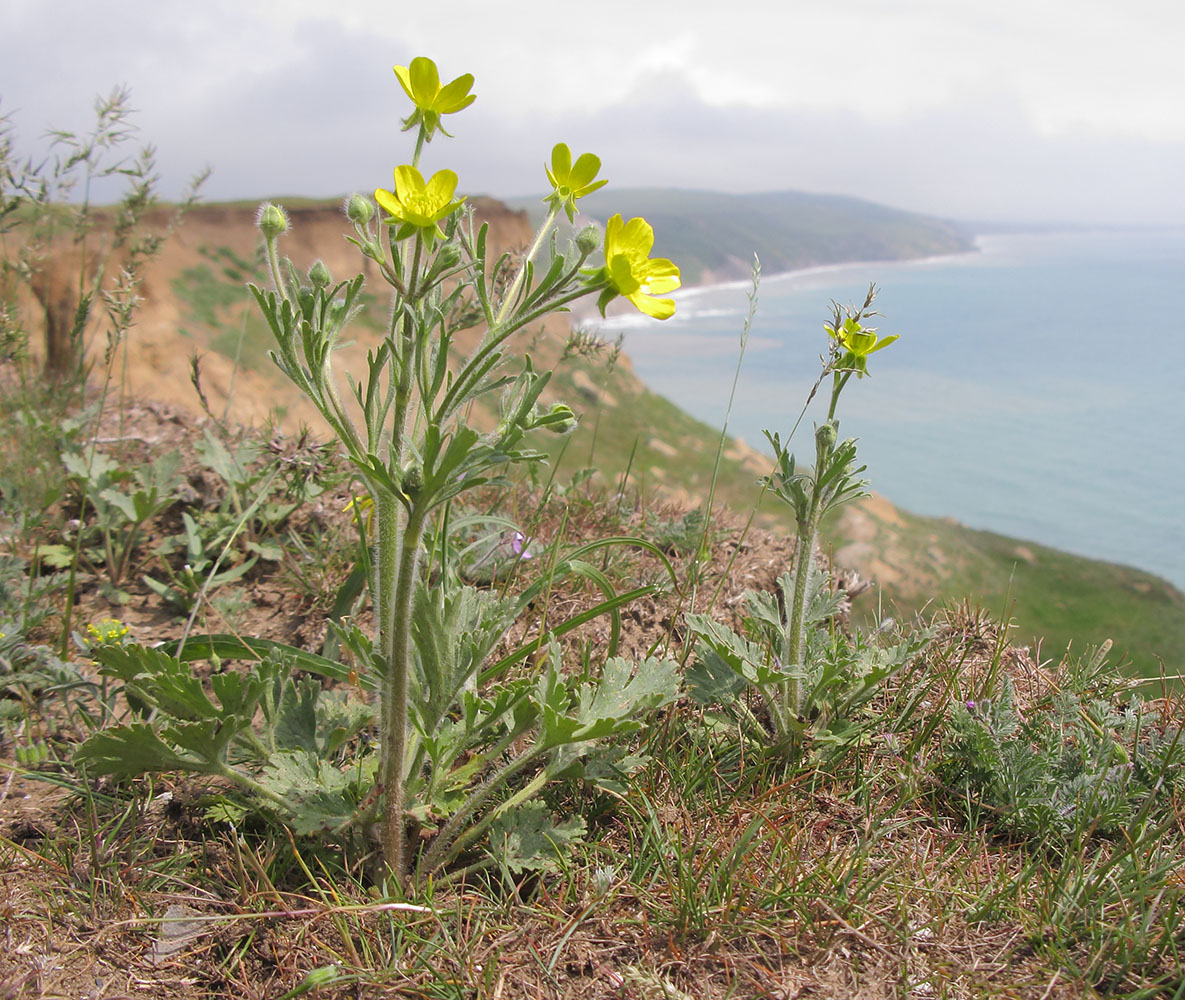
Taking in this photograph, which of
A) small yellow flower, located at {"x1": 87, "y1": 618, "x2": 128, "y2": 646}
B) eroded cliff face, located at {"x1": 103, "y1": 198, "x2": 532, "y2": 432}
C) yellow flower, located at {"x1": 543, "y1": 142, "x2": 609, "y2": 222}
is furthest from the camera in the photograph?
eroded cliff face, located at {"x1": 103, "y1": 198, "x2": 532, "y2": 432}

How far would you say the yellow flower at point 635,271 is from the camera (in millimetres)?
1456

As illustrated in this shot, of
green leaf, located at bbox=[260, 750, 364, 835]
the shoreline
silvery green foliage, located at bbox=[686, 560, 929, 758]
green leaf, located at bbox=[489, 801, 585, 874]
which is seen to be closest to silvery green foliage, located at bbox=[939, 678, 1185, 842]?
silvery green foliage, located at bbox=[686, 560, 929, 758]

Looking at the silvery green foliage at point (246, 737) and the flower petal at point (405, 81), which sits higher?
the flower petal at point (405, 81)

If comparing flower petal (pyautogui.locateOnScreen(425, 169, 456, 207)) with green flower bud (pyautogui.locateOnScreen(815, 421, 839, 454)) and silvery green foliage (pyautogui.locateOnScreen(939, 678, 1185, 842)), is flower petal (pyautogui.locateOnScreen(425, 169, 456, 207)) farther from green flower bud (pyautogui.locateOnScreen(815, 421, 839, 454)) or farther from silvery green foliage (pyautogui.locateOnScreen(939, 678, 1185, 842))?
silvery green foliage (pyautogui.locateOnScreen(939, 678, 1185, 842))

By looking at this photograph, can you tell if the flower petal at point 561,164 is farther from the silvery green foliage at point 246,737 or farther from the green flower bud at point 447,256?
the silvery green foliage at point 246,737

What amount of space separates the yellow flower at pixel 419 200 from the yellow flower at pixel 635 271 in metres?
0.31

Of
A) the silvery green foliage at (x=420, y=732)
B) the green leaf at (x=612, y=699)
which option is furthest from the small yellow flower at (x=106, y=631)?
the green leaf at (x=612, y=699)

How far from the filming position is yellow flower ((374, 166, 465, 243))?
1468mm

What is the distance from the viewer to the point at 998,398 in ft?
268

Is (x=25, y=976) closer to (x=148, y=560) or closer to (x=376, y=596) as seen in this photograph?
(x=376, y=596)

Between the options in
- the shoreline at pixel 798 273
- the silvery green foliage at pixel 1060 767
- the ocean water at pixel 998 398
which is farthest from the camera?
the shoreline at pixel 798 273

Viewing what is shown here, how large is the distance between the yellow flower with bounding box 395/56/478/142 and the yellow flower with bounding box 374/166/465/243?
0.27 metres

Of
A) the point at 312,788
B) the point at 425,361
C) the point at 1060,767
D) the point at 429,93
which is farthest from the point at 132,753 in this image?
the point at 1060,767

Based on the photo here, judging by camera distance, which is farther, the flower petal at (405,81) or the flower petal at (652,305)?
the flower petal at (405,81)
